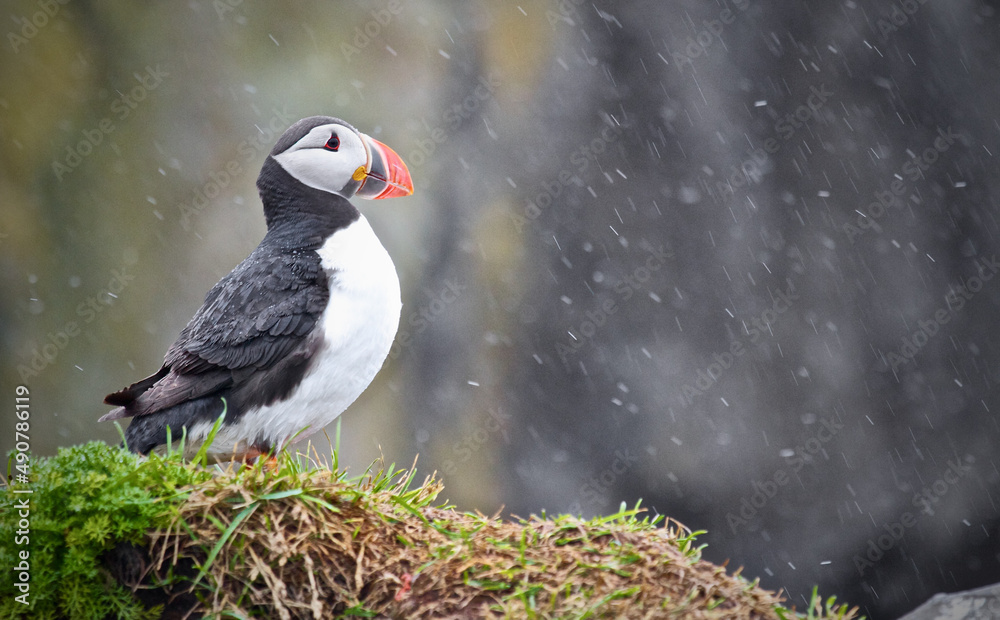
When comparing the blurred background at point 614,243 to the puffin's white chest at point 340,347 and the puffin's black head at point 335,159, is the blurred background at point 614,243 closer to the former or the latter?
the puffin's black head at point 335,159

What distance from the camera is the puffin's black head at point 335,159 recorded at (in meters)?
2.57

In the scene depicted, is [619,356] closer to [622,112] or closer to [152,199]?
[622,112]

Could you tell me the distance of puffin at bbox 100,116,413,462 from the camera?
2.33 metres

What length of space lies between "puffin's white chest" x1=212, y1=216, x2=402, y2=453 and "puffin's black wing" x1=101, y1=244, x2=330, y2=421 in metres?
0.04

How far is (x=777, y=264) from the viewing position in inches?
231

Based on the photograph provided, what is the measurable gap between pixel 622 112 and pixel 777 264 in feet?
5.30
